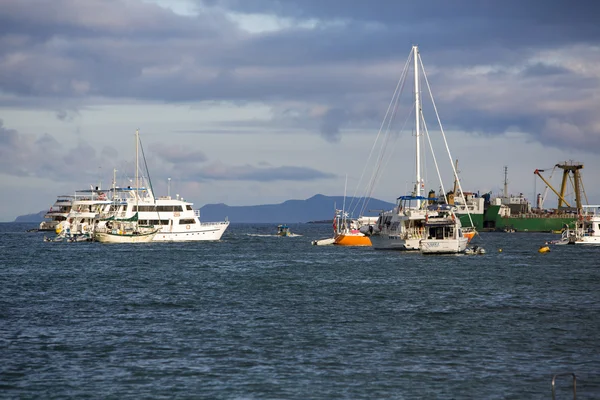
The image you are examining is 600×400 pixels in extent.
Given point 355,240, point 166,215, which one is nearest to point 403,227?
point 355,240

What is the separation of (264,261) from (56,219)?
12143cm

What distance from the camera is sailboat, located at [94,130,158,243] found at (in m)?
122

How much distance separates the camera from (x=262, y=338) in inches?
1346

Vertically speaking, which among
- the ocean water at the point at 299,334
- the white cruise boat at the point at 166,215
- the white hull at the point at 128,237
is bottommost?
the ocean water at the point at 299,334

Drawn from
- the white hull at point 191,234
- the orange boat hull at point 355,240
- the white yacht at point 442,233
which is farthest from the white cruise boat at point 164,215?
the white yacht at point 442,233

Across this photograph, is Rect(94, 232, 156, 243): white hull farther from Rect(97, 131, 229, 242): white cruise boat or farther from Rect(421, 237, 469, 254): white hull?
Rect(421, 237, 469, 254): white hull

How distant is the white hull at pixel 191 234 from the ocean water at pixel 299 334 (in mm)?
56355

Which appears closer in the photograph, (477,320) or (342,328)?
(342,328)

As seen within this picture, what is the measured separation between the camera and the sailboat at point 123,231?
12238 centimetres

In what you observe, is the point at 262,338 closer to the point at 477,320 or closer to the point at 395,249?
the point at 477,320

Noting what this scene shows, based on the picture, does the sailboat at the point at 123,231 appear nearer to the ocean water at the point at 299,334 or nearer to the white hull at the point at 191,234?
the white hull at the point at 191,234

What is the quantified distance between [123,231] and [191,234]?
10594 mm

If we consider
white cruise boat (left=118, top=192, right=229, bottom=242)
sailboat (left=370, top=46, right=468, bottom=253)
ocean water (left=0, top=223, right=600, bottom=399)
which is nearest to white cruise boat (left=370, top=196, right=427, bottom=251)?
sailboat (left=370, top=46, right=468, bottom=253)

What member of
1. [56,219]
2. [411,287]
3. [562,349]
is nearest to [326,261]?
[411,287]
